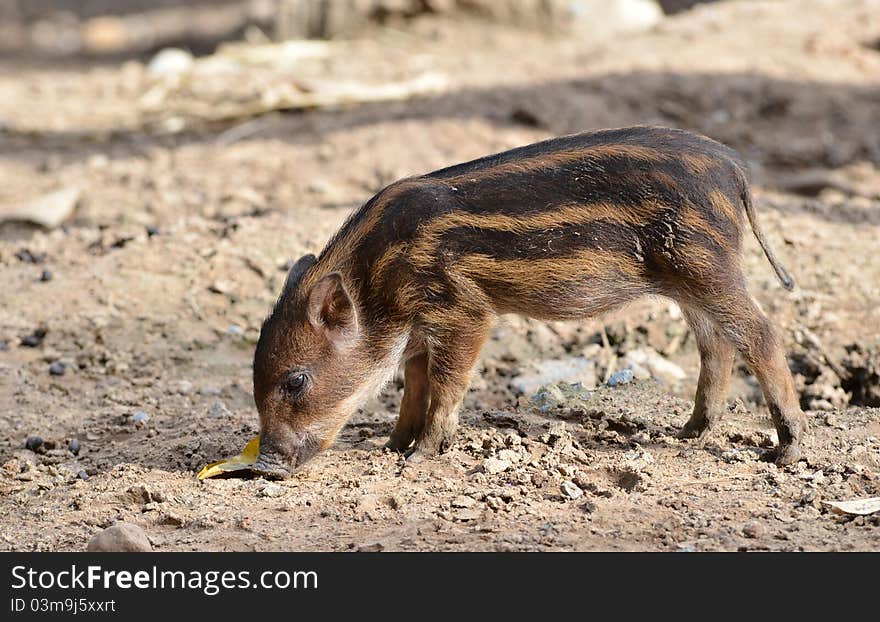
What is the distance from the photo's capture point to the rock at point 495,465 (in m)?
5.57

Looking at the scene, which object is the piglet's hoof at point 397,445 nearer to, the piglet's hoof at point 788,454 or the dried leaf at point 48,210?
the piglet's hoof at point 788,454

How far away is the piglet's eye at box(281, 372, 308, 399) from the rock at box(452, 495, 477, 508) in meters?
0.92

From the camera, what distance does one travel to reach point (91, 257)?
332 inches

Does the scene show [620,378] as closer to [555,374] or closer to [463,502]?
[555,374]

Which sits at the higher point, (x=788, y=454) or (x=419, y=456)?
(x=788, y=454)

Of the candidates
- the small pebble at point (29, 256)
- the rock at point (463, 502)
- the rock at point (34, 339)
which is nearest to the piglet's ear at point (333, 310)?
the rock at point (463, 502)

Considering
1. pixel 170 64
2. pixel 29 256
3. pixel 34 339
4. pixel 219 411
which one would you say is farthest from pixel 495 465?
pixel 170 64

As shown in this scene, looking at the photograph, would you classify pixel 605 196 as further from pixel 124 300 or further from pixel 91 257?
pixel 91 257

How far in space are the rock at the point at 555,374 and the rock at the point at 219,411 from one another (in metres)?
1.60

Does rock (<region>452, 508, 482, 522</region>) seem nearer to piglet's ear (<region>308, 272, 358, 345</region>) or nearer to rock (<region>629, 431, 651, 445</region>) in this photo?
piglet's ear (<region>308, 272, 358, 345</region>)

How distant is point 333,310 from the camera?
5.68m

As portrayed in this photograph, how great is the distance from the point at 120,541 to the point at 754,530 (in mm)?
2475
